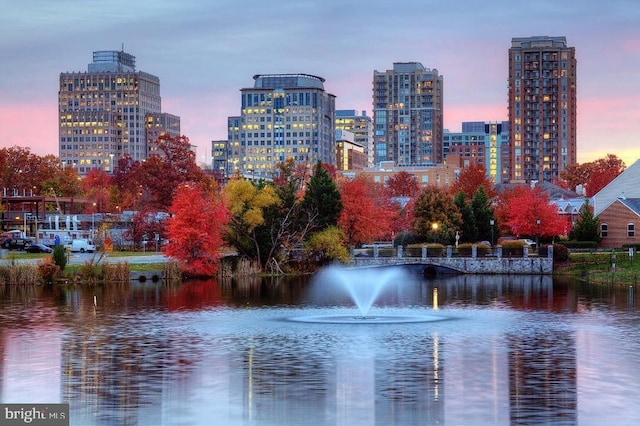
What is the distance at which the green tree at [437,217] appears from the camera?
378ft

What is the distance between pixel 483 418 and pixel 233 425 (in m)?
7.69

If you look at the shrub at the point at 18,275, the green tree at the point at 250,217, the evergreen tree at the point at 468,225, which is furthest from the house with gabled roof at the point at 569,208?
the shrub at the point at 18,275

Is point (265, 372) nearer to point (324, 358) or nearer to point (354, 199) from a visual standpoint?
point (324, 358)

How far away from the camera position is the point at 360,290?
83.4 m

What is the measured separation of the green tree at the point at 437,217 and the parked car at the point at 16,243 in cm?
4665

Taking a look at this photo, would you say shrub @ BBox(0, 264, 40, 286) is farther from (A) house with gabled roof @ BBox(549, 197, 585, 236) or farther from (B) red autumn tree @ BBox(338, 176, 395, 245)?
(A) house with gabled roof @ BBox(549, 197, 585, 236)

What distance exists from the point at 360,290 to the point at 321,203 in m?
22.2

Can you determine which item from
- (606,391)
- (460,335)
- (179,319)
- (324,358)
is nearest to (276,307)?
(179,319)

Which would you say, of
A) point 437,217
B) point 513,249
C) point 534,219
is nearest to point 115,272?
point 437,217

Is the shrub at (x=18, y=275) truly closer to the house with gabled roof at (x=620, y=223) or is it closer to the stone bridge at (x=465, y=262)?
the stone bridge at (x=465, y=262)

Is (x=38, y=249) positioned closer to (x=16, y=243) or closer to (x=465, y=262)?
(x=16, y=243)

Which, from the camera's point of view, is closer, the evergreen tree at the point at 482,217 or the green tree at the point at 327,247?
the green tree at the point at 327,247

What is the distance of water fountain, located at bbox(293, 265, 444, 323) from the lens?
58312 mm

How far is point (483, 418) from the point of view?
30.0 meters
